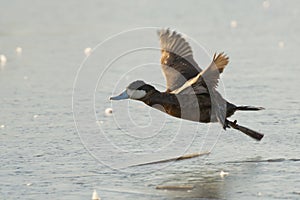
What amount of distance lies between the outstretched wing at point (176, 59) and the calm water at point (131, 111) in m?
0.38

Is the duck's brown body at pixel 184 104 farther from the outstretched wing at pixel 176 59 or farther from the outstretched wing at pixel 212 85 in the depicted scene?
the outstretched wing at pixel 176 59

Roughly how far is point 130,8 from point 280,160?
244 inches

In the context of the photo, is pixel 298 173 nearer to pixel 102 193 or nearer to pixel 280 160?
pixel 280 160

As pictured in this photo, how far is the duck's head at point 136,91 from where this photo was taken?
5055mm

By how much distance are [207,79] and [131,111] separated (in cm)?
123

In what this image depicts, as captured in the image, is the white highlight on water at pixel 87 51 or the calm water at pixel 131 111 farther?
the white highlight on water at pixel 87 51

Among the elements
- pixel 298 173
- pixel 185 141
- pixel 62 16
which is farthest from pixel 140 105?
pixel 62 16

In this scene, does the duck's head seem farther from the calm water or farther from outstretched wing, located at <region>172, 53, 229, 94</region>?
the calm water

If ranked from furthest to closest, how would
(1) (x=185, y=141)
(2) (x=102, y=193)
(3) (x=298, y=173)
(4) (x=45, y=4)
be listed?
1. (4) (x=45, y=4)
2. (1) (x=185, y=141)
3. (3) (x=298, y=173)
4. (2) (x=102, y=193)

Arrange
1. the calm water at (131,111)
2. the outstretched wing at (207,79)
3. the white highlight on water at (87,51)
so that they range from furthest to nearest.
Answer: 1. the white highlight on water at (87,51)
2. the outstretched wing at (207,79)
3. the calm water at (131,111)

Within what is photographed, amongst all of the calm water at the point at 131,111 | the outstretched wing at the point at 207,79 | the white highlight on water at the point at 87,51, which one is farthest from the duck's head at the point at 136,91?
the white highlight on water at the point at 87,51

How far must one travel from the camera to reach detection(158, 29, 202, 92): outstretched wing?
18.8ft

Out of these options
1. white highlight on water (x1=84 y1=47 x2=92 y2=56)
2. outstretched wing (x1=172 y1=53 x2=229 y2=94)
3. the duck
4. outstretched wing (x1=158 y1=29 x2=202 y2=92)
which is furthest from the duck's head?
white highlight on water (x1=84 y1=47 x2=92 y2=56)

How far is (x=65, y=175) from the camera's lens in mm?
4688
